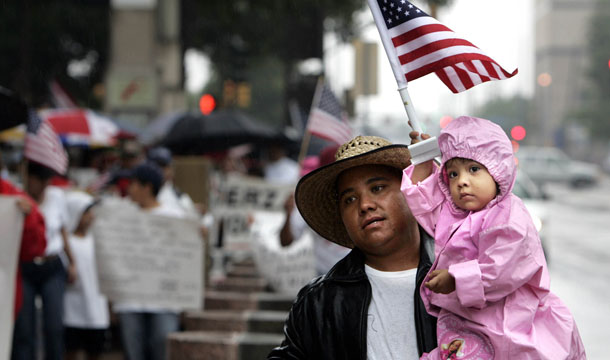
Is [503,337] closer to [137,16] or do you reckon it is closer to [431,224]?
[431,224]

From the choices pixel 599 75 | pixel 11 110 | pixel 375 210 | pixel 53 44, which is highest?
pixel 53 44

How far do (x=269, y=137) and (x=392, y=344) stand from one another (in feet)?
32.7

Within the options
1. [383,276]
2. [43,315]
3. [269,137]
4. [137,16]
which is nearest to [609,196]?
[137,16]

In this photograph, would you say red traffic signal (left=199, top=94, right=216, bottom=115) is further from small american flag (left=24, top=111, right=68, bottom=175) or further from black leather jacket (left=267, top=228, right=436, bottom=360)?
black leather jacket (left=267, top=228, right=436, bottom=360)

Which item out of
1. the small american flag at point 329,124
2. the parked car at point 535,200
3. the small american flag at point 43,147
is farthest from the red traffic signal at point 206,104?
the small american flag at point 43,147

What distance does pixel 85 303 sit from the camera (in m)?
7.59

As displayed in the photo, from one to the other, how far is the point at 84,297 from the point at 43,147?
4.56ft

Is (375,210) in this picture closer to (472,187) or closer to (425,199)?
(425,199)

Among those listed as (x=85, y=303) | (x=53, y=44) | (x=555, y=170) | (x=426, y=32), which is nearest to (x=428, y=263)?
(x=426, y=32)

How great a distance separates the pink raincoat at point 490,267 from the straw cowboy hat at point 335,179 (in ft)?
0.84

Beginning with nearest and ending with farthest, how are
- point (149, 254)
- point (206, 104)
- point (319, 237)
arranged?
point (319, 237)
point (149, 254)
point (206, 104)

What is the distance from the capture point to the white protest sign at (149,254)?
278 inches

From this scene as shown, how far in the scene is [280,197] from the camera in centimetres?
1069

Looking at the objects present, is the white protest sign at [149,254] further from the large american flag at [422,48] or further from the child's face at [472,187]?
the child's face at [472,187]
